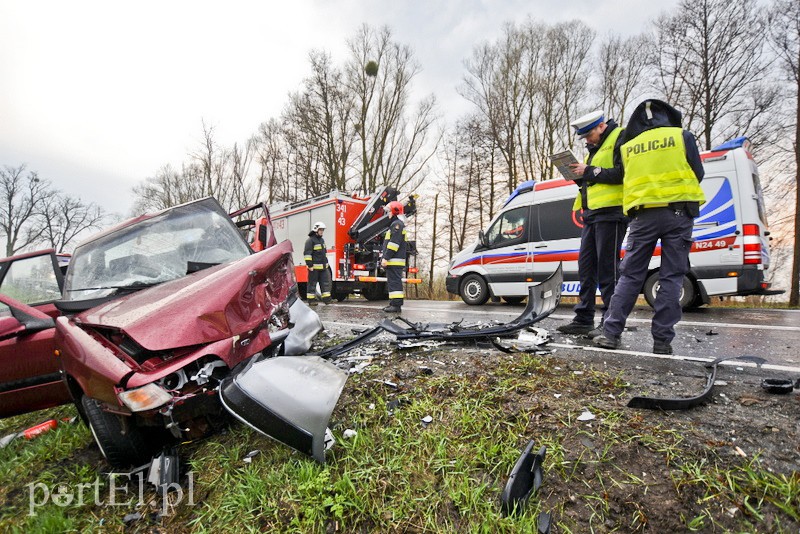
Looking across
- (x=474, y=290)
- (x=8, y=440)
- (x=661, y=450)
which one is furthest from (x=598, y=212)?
(x=474, y=290)

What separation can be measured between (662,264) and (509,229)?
5494mm

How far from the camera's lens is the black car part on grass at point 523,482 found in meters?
1.43

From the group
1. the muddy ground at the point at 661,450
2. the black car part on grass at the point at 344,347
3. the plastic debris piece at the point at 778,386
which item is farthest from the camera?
the black car part on grass at the point at 344,347

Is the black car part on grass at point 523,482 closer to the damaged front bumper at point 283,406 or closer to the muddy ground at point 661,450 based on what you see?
the muddy ground at point 661,450

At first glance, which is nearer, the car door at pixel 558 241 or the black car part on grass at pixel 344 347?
the black car part on grass at pixel 344 347

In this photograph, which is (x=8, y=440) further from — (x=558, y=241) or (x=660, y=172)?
(x=558, y=241)

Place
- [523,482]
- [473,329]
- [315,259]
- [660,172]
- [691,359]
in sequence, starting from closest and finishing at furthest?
[523,482]
[691,359]
[660,172]
[473,329]
[315,259]

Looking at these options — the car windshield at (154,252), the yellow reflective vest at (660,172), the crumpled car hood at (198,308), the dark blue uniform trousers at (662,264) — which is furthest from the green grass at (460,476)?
the yellow reflective vest at (660,172)

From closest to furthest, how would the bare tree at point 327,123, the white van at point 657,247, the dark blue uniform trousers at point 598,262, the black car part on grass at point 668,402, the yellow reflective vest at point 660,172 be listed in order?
the black car part on grass at point 668,402
the yellow reflective vest at point 660,172
the dark blue uniform trousers at point 598,262
the white van at point 657,247
the bare tree at point 327,123

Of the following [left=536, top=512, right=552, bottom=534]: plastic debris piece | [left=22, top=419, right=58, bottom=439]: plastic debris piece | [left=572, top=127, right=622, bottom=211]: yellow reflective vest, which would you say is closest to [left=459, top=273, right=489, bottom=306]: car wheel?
[left=572, top=127, right=622, bottom=211]: yellow reflective vest

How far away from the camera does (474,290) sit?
885 centimetres

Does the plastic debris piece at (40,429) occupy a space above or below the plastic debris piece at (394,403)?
below

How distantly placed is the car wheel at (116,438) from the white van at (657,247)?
6.37 metres

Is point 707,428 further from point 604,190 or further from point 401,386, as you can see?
point 604,190
